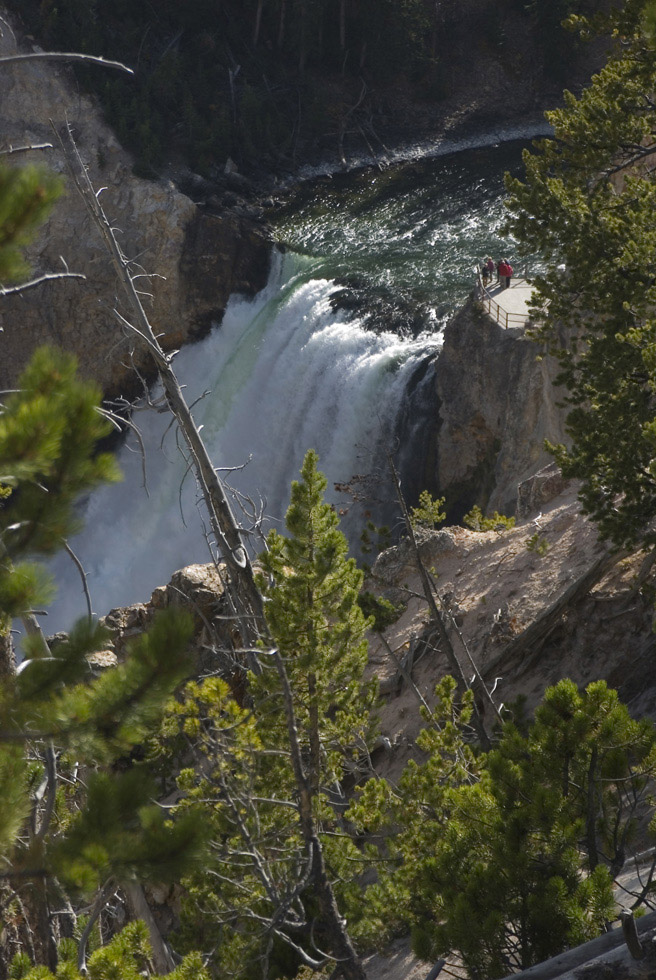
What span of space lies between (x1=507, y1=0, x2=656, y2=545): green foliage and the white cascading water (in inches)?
439

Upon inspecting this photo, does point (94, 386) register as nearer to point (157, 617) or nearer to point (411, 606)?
point (157, 617)

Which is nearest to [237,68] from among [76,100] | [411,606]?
[76,100]

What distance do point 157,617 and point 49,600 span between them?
0.48 m

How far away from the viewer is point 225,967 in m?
8.07

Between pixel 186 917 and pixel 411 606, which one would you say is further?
pixel 411 606

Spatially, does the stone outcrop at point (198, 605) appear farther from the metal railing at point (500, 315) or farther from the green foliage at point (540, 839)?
the metal railing at point (500, 315)

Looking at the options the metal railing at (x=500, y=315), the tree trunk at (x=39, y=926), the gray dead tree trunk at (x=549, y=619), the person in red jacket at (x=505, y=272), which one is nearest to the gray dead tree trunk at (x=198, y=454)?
the tree trunk at (x=39, y=926)

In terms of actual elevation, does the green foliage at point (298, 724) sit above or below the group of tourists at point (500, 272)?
below

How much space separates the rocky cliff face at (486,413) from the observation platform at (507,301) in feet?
0.77

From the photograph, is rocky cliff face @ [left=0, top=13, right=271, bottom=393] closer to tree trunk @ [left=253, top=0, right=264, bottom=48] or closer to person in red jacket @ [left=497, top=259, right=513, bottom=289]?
person in red jacket @ [left=497, top=259, right=513, bottom=289]

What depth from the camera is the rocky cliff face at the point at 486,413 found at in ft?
65.9

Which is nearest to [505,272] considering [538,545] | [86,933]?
[538,545]

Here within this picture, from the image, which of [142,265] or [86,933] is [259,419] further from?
[86,933]

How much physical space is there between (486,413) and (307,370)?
567 centimetres
